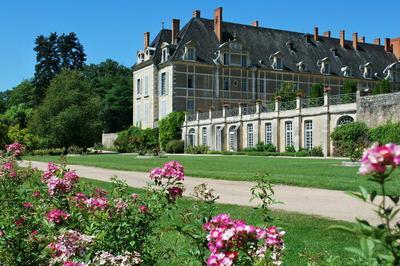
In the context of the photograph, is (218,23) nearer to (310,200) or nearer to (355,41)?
(355,41)

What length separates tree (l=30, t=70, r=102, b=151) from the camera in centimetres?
4528

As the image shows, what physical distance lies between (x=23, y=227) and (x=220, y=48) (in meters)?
44.7

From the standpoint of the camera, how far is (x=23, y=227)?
3893 millimetres

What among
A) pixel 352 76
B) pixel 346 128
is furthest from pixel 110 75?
Result: pixel 346 128

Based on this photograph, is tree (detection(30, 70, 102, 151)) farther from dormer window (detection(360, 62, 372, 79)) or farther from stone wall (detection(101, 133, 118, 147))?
dormer window (detection(360, 62, 372, 79))

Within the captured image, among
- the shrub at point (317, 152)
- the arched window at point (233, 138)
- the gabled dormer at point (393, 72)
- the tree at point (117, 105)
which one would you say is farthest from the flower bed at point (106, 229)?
the tree at point (117, 105)

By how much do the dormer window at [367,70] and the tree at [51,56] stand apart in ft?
115

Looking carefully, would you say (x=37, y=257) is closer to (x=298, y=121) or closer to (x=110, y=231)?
(x=110, y=231)

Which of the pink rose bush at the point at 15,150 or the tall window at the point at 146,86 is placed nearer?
the pink rose bush at the point at 15,150

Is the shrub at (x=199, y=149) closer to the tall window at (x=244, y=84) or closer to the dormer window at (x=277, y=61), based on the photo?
the tall window at (x=244, y=84)

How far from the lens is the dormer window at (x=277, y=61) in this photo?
50094 millimetres

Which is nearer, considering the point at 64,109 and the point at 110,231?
the point at 110,231

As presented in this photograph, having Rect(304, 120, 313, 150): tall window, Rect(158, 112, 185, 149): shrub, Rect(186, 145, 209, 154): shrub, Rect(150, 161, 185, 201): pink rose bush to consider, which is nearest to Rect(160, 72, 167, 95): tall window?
Rect(158, 112, 185, 149): shrub

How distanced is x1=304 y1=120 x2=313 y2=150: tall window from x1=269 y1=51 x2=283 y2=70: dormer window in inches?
689
